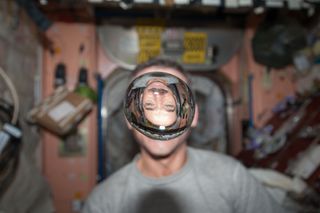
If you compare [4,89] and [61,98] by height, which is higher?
[4,89]

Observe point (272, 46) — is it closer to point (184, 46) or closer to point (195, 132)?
point (184, 46)

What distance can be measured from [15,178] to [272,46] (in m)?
2.31

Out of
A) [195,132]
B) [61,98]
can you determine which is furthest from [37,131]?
[195,132]

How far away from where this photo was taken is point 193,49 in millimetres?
2580

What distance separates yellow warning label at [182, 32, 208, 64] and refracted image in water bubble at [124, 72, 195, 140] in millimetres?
2014

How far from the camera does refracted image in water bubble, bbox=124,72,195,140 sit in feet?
1.96

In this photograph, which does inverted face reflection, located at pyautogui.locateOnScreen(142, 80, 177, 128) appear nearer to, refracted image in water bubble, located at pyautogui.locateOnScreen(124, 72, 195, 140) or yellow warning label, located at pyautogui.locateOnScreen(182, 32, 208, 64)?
refracted image in water bubble, located at pyautogui.locateOnScreen(124, 72, 195, 140)

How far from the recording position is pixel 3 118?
4.65 feet

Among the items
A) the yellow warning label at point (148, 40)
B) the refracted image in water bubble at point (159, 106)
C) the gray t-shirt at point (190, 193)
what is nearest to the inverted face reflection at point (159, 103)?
the refracted image in water bubble at point (159, 106)

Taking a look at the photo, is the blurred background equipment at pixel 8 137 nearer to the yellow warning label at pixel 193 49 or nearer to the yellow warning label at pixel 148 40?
the yellow warning label at pixel 148 40

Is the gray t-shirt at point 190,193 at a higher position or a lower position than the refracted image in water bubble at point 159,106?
lower

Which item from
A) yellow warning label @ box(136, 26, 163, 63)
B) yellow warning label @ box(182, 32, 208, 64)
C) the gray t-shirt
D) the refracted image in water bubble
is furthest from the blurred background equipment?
yellow warning label @ box(182, 32, 208, 64)

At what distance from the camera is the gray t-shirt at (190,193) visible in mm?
1141

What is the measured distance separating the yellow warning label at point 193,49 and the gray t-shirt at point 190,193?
1.51 meters
